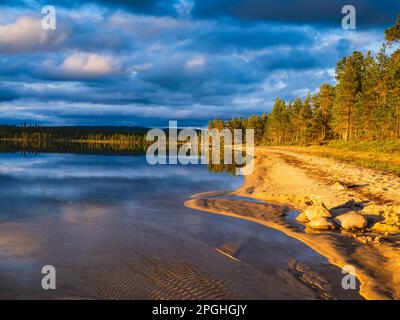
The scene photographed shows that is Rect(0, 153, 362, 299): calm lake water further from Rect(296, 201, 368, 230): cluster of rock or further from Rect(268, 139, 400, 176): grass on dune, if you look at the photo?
Rect(268, 139, 400, 176): grass on dune

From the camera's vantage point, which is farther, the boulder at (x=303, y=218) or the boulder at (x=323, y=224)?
the boulder at (x=303, y=218)

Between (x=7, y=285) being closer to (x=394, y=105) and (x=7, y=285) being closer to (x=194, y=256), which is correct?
(x=194, y=256)

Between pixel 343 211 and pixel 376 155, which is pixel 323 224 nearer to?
pixel 343 211

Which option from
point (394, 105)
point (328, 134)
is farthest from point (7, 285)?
point (328, 134)

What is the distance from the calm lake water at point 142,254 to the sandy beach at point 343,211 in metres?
0.82

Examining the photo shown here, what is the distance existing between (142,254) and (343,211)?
32.2ft

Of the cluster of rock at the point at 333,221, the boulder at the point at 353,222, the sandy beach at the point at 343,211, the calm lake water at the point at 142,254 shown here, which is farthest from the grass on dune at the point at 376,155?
the calm lake water at the point at 142,254

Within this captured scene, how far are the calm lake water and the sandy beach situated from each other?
82 cm

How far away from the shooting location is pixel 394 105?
48531mm

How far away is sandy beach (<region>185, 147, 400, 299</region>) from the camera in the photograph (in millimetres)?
9438

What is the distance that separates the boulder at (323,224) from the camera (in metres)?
13.4

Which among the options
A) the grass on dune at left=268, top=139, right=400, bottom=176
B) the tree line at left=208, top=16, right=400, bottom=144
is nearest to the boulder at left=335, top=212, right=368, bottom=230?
the grass on dune at left=268, top=139, right=400, bottom=176

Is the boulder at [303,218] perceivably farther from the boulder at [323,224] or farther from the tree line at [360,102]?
the tree line at [360,102]

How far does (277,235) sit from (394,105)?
1769 inches
